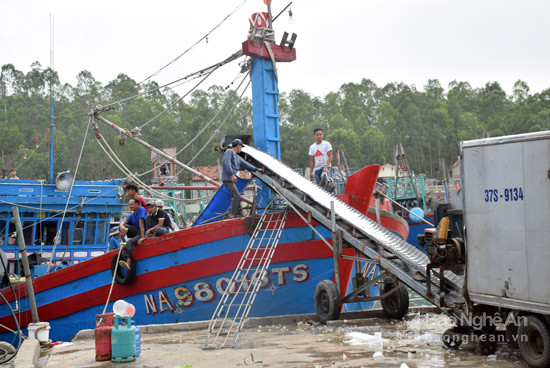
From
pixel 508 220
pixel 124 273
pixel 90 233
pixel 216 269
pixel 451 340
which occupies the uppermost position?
pixel 508 220

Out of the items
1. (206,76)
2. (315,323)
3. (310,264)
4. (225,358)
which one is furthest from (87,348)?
(206,76)

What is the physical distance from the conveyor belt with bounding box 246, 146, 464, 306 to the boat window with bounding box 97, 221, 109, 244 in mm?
6217

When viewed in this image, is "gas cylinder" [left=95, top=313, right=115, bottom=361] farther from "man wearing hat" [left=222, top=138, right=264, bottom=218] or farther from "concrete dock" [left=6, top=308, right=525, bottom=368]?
"man wearing hat" [left=222, top=138, right=264, bottom=218]

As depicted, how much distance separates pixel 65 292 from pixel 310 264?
5.93m

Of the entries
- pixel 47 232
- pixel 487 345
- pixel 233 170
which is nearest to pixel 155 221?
pixel 233 170

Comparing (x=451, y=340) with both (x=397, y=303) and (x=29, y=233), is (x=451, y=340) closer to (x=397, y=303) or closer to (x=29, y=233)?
(x=397, y=303)

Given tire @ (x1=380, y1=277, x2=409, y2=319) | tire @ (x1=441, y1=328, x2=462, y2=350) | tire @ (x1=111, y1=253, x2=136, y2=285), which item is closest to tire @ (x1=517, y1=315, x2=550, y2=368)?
tire @ (x1=441, y1=328, x2=462, y2=350)

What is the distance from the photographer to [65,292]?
42.8 ft

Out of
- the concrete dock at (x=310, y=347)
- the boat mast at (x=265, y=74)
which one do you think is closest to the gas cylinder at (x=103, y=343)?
the concrete dock at (x=310, y=347)

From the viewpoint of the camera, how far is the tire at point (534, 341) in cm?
539

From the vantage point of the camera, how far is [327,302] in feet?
29.8

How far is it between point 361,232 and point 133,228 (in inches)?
189

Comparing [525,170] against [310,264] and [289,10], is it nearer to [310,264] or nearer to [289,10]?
[310,264]

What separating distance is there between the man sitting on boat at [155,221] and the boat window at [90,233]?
4.92m
